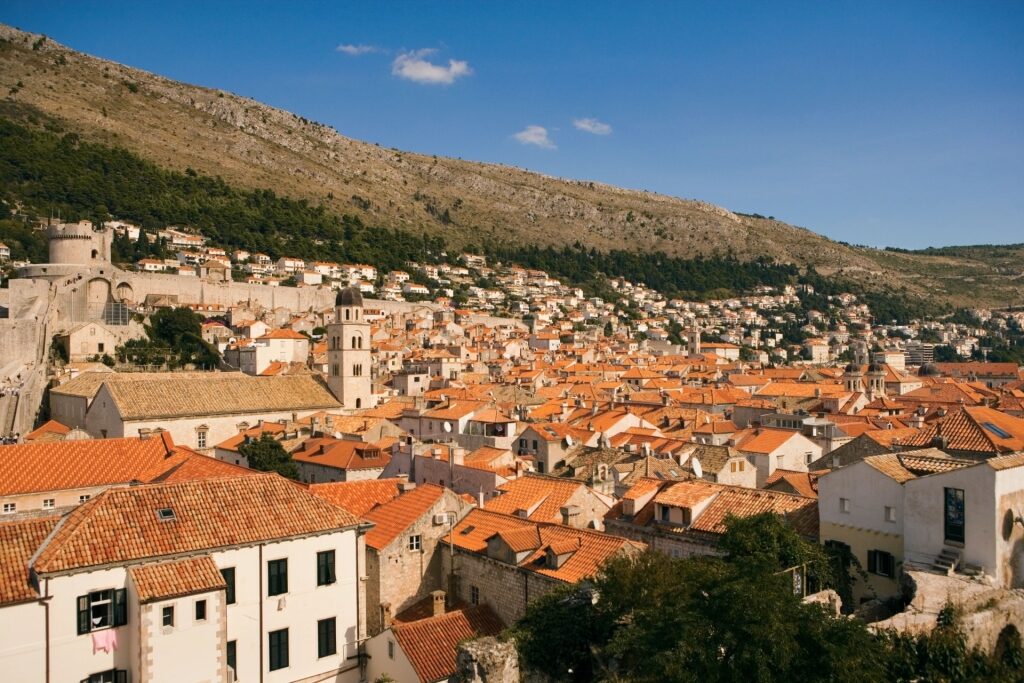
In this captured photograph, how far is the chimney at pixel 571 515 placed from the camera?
23002 mm

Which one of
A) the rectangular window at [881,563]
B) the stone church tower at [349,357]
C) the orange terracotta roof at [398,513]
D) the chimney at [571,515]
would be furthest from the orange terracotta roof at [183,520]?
the stone church tower at [349,357]

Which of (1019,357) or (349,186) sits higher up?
(349,186)

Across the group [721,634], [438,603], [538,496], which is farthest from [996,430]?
[438,603]

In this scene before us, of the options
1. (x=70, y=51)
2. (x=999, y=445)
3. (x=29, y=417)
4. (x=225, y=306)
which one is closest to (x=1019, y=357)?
(x=225, y=306)

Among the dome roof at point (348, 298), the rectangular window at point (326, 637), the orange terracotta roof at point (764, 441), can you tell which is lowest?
the rectangular window at point (326, 637)

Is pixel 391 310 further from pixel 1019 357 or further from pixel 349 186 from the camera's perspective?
pixel 1019 357

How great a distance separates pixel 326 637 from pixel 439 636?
3.32 meters

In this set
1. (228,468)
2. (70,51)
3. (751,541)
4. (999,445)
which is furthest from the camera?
(70,51)

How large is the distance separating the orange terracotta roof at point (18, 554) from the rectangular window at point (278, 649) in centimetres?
545

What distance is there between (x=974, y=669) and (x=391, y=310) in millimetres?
110066

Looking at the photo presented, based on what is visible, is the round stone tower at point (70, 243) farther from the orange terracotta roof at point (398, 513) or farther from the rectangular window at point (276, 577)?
the rectangular window at point (276, 577)

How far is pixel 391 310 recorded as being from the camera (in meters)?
120

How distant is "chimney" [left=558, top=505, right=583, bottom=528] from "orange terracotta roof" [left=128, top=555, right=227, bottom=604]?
975 centimetres

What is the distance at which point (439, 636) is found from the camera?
18688 mm
